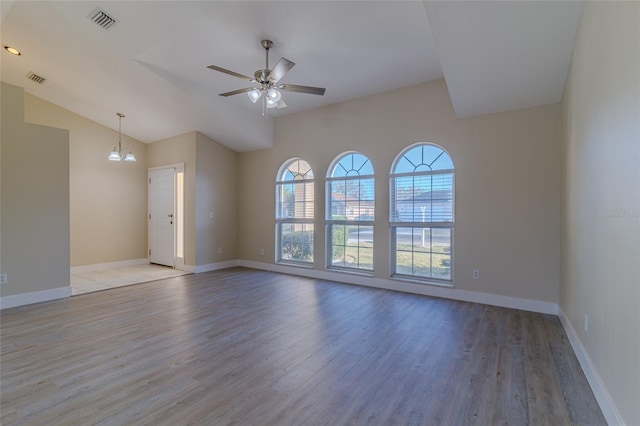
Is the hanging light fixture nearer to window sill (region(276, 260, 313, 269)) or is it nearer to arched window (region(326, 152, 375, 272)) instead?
window sill (region(276, 260, 313, 269))

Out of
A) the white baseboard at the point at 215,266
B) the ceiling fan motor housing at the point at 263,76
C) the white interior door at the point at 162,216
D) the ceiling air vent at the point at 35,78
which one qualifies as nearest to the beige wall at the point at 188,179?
the white baseboard at the point at 215,266

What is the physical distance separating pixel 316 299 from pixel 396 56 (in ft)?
11.2

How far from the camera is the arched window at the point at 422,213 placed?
439 centimetres

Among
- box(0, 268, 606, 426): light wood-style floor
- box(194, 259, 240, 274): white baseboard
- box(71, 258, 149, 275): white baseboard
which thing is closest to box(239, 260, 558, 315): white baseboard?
box(0, 268, 606, 426): light wood-style floor

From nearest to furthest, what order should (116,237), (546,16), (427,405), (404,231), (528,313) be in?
(427,405)
(546,16)
(528,313)
(404,231)
(116,237)

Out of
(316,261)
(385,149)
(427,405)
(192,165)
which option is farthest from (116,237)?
(427,405)

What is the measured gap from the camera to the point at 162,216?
6758 millimetres

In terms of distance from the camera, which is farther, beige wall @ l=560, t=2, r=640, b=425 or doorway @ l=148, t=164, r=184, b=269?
doorway @ l=148, t=164, r=184, b=269

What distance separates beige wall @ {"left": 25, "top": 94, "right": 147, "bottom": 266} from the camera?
19.7 ft

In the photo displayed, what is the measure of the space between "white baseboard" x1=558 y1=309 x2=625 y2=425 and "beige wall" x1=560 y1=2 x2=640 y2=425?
0.05 meters

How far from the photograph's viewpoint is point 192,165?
19.9 ft

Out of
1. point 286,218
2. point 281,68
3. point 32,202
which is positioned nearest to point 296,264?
point 286,218

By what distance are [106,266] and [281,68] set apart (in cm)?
604

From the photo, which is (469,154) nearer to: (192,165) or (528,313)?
(528,313)
